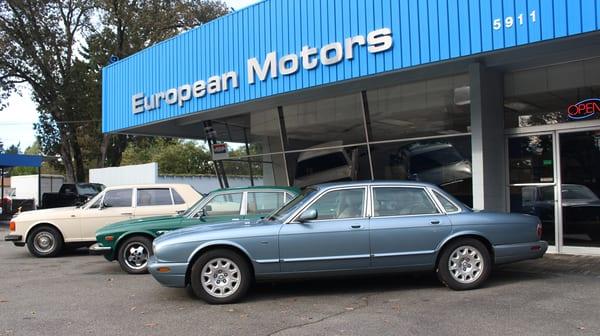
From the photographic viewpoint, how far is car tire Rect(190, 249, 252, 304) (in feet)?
22.6

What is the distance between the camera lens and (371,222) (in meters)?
7.19

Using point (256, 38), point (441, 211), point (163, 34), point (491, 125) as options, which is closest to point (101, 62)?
point (163, 34)

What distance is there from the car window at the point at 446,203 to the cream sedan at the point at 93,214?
5960 millimetres

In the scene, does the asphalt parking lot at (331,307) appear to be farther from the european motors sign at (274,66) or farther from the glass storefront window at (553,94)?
the european motors sign at (274,66)

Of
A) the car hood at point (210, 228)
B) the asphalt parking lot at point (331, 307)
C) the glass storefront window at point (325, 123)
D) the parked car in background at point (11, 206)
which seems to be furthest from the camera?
the parked car in background at point (11, 206)

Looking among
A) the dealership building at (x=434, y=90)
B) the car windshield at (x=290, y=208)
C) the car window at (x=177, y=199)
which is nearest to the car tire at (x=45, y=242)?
the car window at (x=177, y=199)

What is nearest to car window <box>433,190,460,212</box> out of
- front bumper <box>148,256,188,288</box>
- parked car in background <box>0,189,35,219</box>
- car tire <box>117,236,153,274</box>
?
front bumper <box>148,256,188,288</box>

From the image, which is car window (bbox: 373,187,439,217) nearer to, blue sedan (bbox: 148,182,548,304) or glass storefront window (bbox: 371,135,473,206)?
blue sedan (bbox: 148,182,548,304)

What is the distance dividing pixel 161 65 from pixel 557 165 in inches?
405

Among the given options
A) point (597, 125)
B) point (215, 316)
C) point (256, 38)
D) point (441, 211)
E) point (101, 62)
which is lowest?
point (215, 316)

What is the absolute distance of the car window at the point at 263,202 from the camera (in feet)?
31.3

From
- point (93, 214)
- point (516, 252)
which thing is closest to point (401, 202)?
point (516, 252)

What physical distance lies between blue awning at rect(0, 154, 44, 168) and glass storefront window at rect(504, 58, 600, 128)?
2246 cm

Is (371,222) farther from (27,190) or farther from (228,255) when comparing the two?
(27,190)
